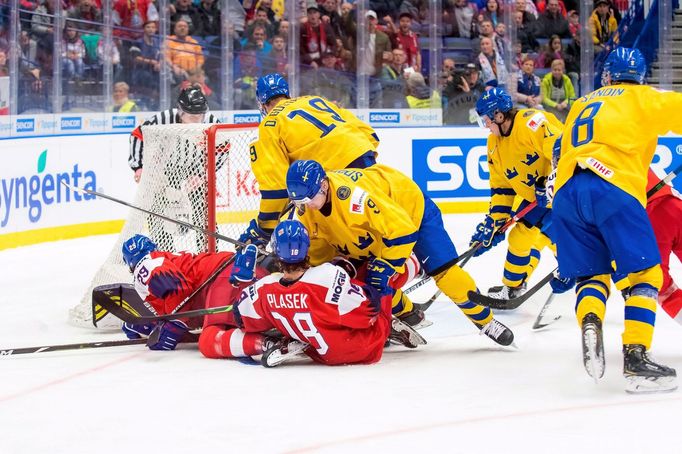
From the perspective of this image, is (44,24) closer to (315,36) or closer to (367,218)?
(315,36)

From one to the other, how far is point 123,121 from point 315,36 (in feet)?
6.36

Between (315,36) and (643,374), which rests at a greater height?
(315,36)

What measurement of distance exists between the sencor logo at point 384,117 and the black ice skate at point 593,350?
19.8 feet

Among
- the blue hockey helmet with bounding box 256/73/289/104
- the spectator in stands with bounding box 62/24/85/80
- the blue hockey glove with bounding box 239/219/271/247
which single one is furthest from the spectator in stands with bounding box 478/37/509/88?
the blue hockey glove with bounding box 239/219/271/247

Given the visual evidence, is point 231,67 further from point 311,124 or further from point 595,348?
point 595,348

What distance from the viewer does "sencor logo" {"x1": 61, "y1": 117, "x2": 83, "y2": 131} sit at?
8.34 metres

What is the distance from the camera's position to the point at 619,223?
11.7 ft

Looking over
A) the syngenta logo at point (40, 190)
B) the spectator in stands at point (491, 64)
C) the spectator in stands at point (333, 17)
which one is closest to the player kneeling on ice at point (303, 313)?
the syngenta logo at point (40, 190)

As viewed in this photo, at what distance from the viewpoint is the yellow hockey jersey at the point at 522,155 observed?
5.24 m

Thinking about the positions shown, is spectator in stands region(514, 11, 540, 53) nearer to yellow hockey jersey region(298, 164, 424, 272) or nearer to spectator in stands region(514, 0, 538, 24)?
spectator in stands region(514, 0, 538, 24)

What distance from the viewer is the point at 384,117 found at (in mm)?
9453

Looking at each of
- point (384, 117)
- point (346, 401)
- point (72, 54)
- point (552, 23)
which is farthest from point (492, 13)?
point (346, 401)

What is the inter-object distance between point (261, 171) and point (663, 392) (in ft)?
6.27

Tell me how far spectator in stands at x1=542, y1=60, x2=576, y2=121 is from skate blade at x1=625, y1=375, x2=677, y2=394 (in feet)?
21.2
